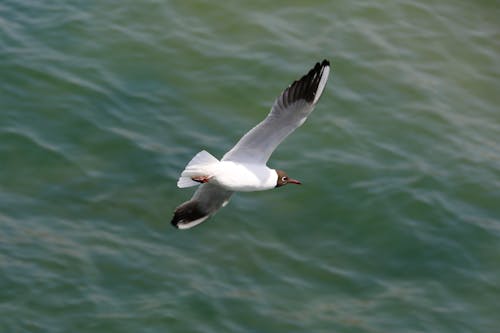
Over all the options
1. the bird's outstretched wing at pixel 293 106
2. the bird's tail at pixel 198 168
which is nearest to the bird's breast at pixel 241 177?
the bird's tail at pixel 198 168

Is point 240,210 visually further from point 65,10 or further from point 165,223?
point 65,10

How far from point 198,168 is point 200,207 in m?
1.03

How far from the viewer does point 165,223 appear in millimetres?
12289

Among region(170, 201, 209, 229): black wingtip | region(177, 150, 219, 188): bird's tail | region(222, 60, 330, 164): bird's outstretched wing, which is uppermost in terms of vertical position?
region(222, 60, 330, 164): bird's outstretched wing

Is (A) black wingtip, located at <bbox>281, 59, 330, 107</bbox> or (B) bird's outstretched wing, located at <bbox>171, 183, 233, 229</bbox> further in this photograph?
(B) bird's outstretched wing, located at <bbox>171, 183, 233, 229</bbox>

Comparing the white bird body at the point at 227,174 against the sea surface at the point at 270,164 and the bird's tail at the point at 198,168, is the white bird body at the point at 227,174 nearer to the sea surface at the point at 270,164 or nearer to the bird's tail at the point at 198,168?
the bird's tail at the point at 198,168

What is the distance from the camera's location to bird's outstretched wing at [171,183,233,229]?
10.5 m

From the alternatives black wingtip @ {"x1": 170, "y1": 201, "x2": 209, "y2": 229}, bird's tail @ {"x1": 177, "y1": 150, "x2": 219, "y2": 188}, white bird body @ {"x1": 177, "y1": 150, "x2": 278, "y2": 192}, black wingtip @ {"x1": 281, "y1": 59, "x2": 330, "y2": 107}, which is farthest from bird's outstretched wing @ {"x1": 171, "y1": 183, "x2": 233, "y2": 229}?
black wingtip @ {"x1": 281, "y1": 59, "x2": 330, "y2": 107}

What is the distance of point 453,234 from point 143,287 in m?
3.68

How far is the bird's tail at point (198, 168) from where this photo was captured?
962 centimetres

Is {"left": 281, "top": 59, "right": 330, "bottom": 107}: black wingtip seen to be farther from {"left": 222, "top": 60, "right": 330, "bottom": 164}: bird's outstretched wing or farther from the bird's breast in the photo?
the bird's breast

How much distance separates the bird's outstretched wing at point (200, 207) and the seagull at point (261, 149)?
0.24 metres

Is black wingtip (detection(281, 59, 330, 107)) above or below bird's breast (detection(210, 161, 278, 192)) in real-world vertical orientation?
above

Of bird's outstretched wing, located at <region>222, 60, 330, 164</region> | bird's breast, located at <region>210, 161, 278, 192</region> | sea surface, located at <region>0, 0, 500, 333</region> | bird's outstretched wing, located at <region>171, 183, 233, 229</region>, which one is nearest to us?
bird's outstretched wing, located at <region>222, 60, 330, 164</region>
